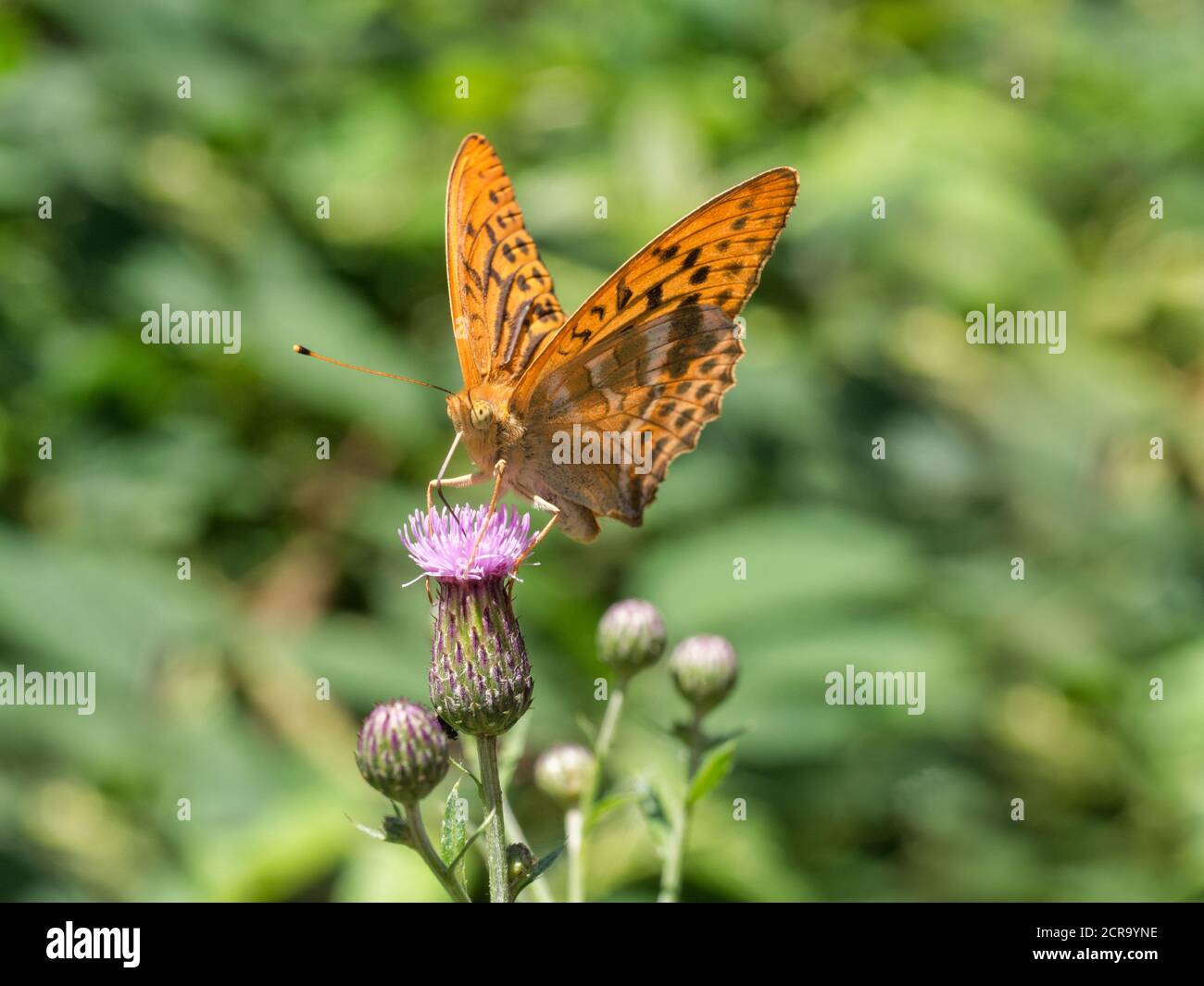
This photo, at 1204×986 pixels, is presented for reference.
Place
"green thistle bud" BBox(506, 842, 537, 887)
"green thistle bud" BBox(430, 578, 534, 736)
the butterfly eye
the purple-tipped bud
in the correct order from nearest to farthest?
1. "green thistle bud" BBox(506, 842, 537, 887)
2. the purple-tipped bud
3. "green thistle bud" BBox(430, 578, 534, 736)
4. the butterfly eye

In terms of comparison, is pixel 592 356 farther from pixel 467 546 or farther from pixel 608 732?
pixel 608 732

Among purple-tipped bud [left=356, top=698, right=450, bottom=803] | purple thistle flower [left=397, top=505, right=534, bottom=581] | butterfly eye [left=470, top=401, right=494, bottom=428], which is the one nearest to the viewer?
purple-tipped bud [left=356, top=698, right=450, bottom=803]

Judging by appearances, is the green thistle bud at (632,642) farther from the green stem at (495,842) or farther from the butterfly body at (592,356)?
the green stem at (495,842)

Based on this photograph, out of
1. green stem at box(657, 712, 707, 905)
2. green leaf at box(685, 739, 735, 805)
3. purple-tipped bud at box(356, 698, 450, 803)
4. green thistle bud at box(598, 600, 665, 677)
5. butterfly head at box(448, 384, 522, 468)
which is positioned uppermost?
butterfly head at box(448, 384, 522, 468)

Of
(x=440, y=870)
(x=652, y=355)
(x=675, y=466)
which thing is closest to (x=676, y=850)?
(x=440, y=870)

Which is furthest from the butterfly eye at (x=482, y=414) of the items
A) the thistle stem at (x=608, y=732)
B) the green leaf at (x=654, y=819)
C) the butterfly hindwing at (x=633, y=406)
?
the green leaf at (x=654, y=819)

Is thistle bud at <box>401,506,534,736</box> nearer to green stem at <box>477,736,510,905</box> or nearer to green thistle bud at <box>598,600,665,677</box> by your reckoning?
green stem at <box>477,736,510,905</box>

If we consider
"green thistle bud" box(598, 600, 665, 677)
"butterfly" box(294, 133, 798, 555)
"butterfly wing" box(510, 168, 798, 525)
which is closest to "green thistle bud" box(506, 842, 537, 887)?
"green thistle bud" box(598, 600, 665, 677)

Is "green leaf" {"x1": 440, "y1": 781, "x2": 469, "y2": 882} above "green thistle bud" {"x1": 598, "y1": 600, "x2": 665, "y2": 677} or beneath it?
beneath
